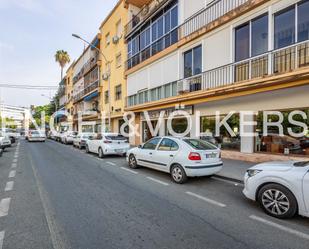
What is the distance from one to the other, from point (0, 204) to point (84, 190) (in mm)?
1948

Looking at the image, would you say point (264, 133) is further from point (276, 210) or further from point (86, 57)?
point (86, 57)

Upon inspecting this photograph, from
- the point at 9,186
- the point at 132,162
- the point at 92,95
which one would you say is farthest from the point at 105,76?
the point at 9,186

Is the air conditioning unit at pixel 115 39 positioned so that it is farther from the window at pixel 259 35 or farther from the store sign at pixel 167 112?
the window at pixel 259 35

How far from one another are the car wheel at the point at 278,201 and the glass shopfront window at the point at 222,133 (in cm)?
666

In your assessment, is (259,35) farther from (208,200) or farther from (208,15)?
(208,200)

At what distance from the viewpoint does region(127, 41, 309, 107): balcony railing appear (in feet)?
26.4

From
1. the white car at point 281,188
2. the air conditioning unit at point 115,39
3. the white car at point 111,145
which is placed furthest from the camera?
the air conditioning unit at point 115,39

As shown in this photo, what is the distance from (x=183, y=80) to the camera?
44.0 feet

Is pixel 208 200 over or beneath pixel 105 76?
beneath

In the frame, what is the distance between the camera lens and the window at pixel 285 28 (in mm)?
8547

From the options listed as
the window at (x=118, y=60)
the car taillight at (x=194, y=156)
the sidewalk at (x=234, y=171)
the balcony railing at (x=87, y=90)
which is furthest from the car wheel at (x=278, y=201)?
the balcony railing at (x=87, y=90)

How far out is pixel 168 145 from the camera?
769cm

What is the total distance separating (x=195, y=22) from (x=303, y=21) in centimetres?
599

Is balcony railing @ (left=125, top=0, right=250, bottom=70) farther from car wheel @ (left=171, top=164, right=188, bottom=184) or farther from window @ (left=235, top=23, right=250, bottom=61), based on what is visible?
car wheel @ (left=171, top=164, right=188, bottom=184)
